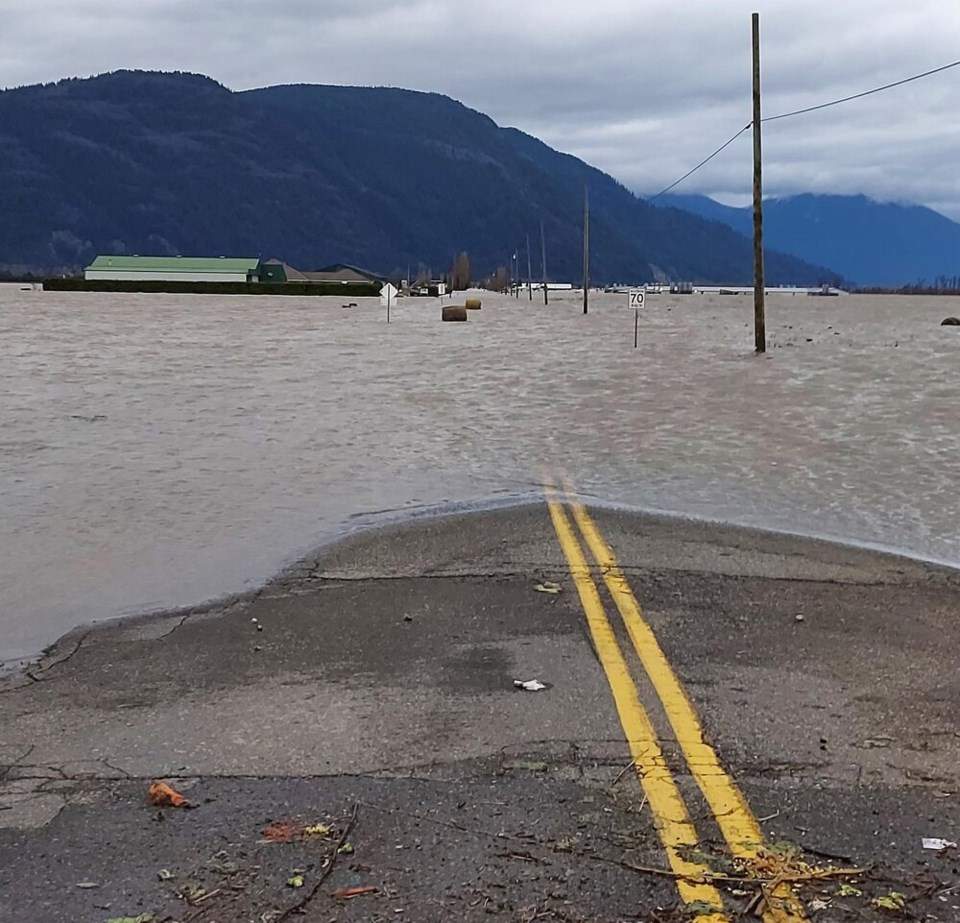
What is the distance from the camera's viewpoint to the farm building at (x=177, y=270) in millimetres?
144250

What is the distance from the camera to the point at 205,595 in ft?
25.0

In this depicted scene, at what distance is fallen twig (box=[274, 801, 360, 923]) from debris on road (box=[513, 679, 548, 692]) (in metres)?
1.42

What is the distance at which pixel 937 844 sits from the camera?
12.3 ft

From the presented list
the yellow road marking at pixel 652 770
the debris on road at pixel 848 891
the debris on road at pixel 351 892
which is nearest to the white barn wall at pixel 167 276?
the yellow road marking at pixel 652 770

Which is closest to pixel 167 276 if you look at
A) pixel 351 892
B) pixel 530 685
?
pixel 530 685

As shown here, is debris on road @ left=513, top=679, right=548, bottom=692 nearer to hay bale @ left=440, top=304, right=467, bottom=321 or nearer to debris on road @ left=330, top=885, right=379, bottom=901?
debris on road @ left=330, top=885, right=379, bottom=901

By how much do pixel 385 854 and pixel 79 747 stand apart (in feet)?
5.24

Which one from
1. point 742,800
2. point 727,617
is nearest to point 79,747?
point 742,800

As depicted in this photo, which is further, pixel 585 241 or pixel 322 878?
pixel 585 241

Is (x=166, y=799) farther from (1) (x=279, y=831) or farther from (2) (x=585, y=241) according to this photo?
(2) (x=585, y=241)

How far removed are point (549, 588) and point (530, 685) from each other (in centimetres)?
196

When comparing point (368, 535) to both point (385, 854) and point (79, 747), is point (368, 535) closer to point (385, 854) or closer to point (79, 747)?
point (79, 747)

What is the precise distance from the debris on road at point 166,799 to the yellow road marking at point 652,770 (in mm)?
1476

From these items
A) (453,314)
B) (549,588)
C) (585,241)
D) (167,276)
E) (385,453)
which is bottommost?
(453,314)
